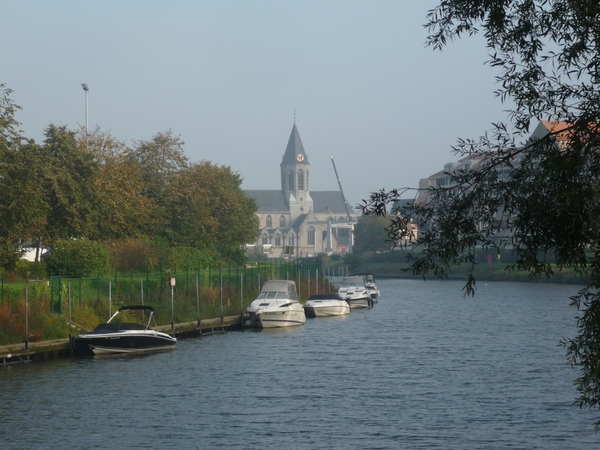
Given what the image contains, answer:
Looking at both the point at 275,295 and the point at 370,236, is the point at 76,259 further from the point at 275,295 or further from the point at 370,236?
the point at 370,236

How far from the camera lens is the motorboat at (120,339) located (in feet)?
133

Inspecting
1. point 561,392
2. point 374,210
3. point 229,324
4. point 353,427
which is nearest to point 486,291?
point 229,324

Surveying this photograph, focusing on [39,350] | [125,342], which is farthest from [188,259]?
[39,350]

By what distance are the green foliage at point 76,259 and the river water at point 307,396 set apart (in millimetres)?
9132

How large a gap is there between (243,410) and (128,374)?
28.7ft

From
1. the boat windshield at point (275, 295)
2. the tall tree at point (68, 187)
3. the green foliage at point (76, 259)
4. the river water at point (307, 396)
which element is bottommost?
the river water at point (307, 396)

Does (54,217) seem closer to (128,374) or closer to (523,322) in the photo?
(128,374)

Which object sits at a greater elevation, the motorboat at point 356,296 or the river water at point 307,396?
the motorboat at point 356,296

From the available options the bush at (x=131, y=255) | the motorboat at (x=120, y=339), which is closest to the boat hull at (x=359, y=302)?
the bush at (x=131, y=255)

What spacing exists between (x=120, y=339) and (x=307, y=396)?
11.8 meters

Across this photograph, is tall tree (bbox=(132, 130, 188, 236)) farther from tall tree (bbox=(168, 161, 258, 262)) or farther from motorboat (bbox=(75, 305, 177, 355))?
motorboat (bbox=(75, 305, 177, 355))

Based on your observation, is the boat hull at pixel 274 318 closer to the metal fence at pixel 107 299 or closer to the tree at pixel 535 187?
the metal fence at pixel 107 299

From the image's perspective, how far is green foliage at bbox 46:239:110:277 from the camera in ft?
182

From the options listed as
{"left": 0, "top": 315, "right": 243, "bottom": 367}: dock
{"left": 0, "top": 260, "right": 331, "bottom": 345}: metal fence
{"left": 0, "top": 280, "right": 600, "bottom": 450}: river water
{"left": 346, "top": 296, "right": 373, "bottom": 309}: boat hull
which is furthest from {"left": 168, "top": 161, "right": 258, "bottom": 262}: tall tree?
{"left": 0, "top": 315, "right": 243, "bottom": 367}: dock
